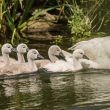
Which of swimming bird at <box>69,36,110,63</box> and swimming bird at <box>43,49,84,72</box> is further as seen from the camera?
swimming bird at <box>69,36,110,63</box>

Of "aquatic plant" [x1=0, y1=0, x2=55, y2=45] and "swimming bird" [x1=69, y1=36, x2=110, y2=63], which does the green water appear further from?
"aquatic plant" [x1=0, y1=0, x2=55, y2=45]

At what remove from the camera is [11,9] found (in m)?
14.5

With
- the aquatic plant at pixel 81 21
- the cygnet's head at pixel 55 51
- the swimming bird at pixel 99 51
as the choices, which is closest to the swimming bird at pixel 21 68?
the cygnet's head at pixel 55 51

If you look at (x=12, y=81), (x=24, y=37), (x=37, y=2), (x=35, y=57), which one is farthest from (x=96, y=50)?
(x=37, y=2)

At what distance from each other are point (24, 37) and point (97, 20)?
2192mm

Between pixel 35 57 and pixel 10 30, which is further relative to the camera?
pixel 10 30

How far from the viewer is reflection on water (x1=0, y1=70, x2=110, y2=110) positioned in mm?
7238

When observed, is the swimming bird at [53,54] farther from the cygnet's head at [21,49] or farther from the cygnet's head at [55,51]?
the cygnet's head at [21,49]

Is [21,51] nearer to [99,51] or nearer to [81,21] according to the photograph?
[99,51]

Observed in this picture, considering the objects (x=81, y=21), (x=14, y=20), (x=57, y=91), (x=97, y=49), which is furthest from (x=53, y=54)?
(x=14, y=20)

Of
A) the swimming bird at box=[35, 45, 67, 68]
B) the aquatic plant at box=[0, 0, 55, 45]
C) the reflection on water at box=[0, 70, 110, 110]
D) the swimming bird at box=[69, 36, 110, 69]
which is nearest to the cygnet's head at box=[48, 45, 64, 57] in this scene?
the swimming bird at box=[35, 45, 67, 68]

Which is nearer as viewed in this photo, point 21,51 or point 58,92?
point 58,92

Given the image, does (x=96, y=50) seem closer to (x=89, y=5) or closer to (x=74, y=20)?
(x=74, y=20)

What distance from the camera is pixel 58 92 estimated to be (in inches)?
319
